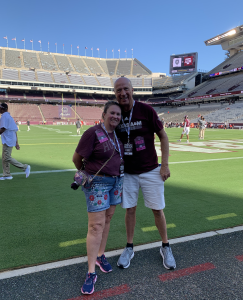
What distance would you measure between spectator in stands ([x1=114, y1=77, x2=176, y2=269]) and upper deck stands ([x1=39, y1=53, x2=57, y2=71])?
260ft

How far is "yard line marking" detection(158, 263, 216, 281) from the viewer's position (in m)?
2.31

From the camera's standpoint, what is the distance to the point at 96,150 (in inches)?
86.6

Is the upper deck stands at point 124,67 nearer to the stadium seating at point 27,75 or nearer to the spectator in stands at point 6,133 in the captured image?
the stadium seating at point 27,75

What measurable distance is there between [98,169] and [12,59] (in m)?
81.3

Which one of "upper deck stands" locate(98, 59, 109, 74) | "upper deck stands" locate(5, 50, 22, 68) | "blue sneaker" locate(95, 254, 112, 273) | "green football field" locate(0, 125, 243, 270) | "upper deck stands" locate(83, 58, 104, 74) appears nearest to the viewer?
"blue sneaker" locate(95, 254, 112, 273)

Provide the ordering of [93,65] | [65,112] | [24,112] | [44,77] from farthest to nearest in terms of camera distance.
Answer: [93,65] → [44,77] → [65,112] → [24,112]

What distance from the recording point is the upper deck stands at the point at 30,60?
71.8 meters

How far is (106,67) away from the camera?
278 feet

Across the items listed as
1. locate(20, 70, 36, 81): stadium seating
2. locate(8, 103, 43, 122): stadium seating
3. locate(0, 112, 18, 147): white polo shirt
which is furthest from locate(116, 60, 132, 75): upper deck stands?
locate(0, 112, 18, 147): white polo shirt

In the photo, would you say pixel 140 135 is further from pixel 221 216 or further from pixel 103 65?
pixel 103 65

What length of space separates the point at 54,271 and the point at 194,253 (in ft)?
5.30

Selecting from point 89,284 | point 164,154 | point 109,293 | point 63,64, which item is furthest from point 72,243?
point 63,64

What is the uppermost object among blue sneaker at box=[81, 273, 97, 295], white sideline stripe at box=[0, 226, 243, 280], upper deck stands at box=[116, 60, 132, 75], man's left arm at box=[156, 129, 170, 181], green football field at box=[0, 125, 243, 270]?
upper deck stands at box=[116, 60, 132, 75]

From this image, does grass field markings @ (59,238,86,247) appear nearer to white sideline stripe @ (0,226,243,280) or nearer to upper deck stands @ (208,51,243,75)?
white sideline stripe @ (0,226,243,280)
